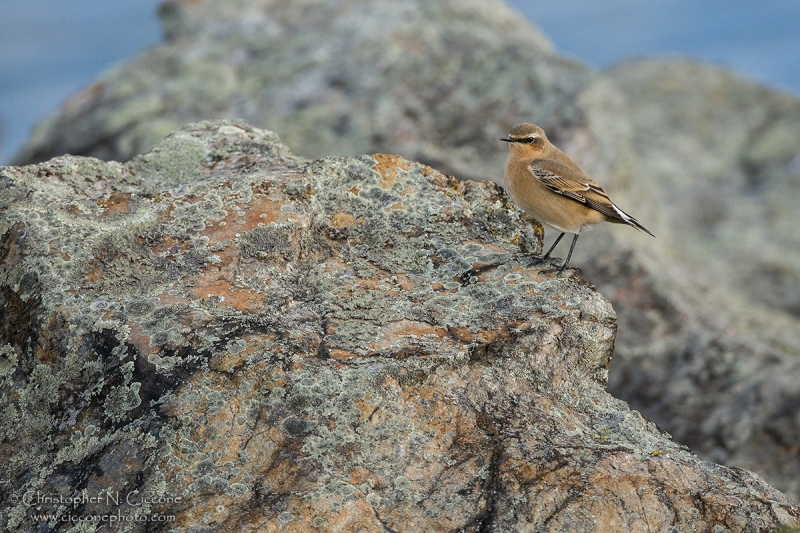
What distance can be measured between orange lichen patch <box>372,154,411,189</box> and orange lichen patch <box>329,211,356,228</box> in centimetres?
48

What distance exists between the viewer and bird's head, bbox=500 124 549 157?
29.2 feet

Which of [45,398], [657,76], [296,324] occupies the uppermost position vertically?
[657,76]

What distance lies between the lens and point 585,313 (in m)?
6.26

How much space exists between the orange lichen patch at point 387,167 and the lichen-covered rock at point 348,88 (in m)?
5.18

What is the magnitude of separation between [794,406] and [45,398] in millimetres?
8885

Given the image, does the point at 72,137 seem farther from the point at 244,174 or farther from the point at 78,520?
the point at 78,520

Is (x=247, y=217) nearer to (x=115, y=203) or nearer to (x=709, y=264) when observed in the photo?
(x=115, y=203)

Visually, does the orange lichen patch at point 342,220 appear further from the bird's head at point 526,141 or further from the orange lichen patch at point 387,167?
the bird's head at point 526,141

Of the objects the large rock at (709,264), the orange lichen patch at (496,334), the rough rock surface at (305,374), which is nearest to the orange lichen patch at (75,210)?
the rough rock surface at (305,374)

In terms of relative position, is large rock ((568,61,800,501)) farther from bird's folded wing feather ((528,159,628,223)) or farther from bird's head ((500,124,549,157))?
bird's folded wing feather ((528,159,628,223))

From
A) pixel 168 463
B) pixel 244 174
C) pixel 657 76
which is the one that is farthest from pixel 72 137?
pixel 657 76

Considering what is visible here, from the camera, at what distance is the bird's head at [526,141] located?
29.2 feet

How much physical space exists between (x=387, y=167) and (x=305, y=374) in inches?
103

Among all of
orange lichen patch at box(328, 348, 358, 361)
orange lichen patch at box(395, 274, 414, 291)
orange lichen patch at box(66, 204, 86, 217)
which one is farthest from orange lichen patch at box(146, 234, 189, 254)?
orange lichen patch at box(395, 274, 414, 291)
